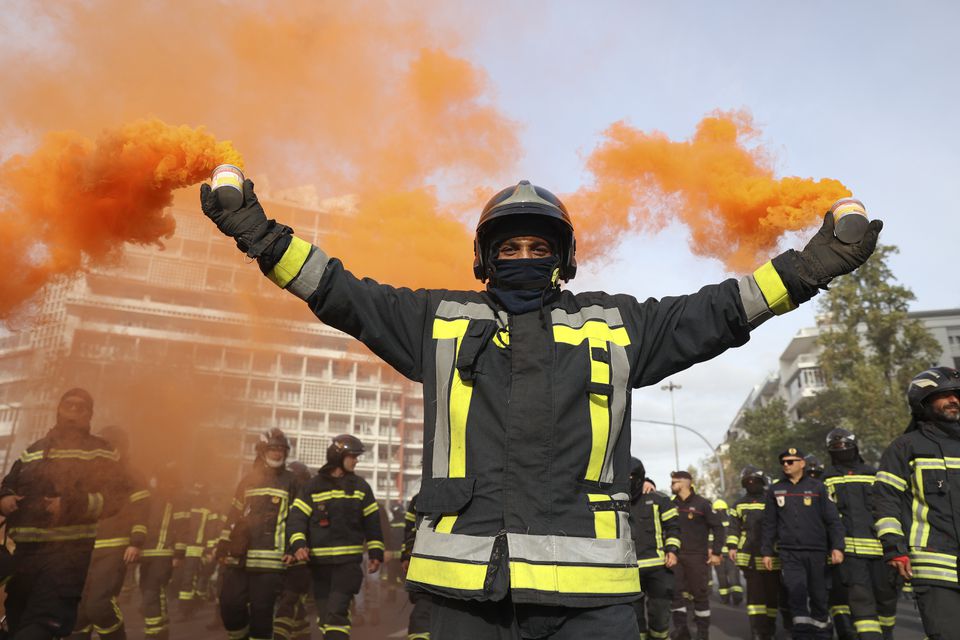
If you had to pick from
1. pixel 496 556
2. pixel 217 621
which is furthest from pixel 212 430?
pixel 496 556

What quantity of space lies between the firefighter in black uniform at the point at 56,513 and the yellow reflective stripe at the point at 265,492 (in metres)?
1.72

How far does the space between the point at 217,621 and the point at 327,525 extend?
15.0 feet

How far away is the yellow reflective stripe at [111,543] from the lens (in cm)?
747

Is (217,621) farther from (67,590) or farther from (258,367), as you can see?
(67,590)

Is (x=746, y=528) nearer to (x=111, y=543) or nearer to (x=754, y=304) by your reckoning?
(x=111, y=543)

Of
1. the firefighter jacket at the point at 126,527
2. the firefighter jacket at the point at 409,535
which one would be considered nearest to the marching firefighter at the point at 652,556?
the firefighter jacket at the point at 409,535

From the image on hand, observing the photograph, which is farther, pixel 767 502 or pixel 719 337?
pixel 767 502

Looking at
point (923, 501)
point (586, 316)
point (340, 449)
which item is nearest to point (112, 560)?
point (340, 449)

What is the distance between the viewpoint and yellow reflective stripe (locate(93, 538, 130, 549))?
294 inches

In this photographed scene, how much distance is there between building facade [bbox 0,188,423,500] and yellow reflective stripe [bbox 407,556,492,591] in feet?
22.3

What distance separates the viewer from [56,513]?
19.0 feet

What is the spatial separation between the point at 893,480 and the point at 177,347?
10.7 m

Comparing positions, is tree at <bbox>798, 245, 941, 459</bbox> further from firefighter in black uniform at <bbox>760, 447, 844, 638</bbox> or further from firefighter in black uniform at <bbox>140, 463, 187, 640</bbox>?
firefighter in black uniform at <bbox>140, 463, 187, 640</bbox>

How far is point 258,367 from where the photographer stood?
13.7m
